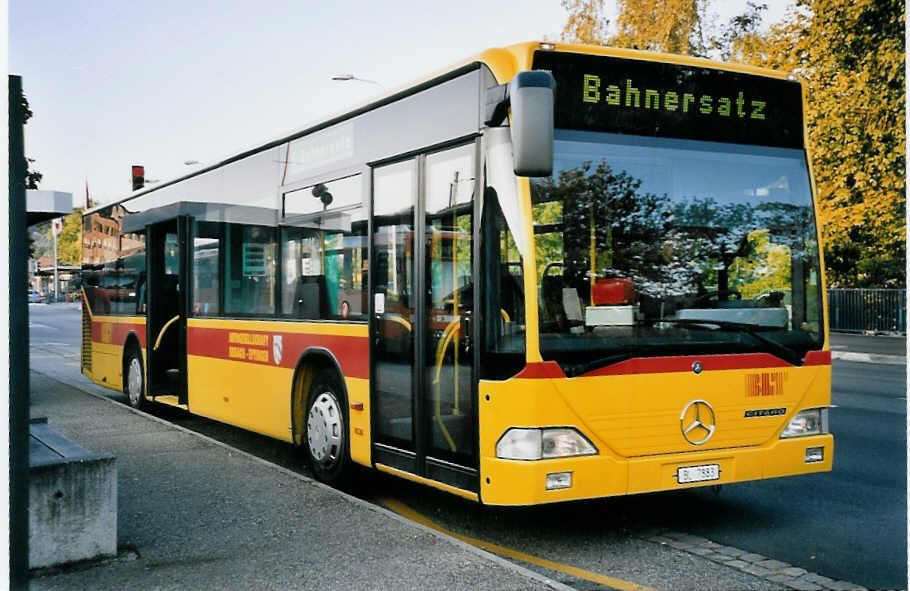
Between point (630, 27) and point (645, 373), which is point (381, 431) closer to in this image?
point (645, 373)

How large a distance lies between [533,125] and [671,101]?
4.54ft

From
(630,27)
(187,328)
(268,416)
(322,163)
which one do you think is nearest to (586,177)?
(322,163)

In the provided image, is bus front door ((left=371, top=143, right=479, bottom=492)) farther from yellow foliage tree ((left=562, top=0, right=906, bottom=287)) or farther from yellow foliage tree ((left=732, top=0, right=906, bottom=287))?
yellow foliage tree ((left=732, top=0, right=906, bottom=287))

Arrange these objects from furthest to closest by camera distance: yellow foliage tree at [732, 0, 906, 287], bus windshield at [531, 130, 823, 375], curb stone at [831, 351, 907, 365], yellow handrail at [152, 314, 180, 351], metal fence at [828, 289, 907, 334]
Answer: metal fence at [828, 289, 907, 334] → yellow foliage tree at [732, 0, 906, 287] → curb stone at [831, 351, 907, 365] → yellow handrail at [152, 314, 180, 351] → bus windshield at [531, 130, 823, 375]

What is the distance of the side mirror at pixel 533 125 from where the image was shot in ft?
18.2

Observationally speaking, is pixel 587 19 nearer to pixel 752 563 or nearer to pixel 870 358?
pixel 870 358

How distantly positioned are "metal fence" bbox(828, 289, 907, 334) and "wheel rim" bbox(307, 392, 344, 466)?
2640 cm

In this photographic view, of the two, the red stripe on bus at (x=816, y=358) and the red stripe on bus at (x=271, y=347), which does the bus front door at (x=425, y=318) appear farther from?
the red stripe on bus at (x=816, y=358)

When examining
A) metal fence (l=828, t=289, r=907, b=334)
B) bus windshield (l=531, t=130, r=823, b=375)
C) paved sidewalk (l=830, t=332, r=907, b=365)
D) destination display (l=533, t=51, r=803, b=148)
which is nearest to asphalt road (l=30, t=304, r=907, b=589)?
bus windshield (l=531, t=130, r=823, b=375)

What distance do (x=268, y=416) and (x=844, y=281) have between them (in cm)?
3048

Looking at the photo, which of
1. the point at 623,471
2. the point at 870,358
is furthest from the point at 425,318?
the point at 870,358

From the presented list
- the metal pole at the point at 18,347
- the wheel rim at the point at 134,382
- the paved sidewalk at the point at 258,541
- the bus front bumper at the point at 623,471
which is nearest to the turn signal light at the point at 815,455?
the bus front bumper at the point at 623,471

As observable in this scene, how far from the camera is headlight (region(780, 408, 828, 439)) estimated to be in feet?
21.8

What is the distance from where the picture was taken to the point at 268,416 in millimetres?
9508
